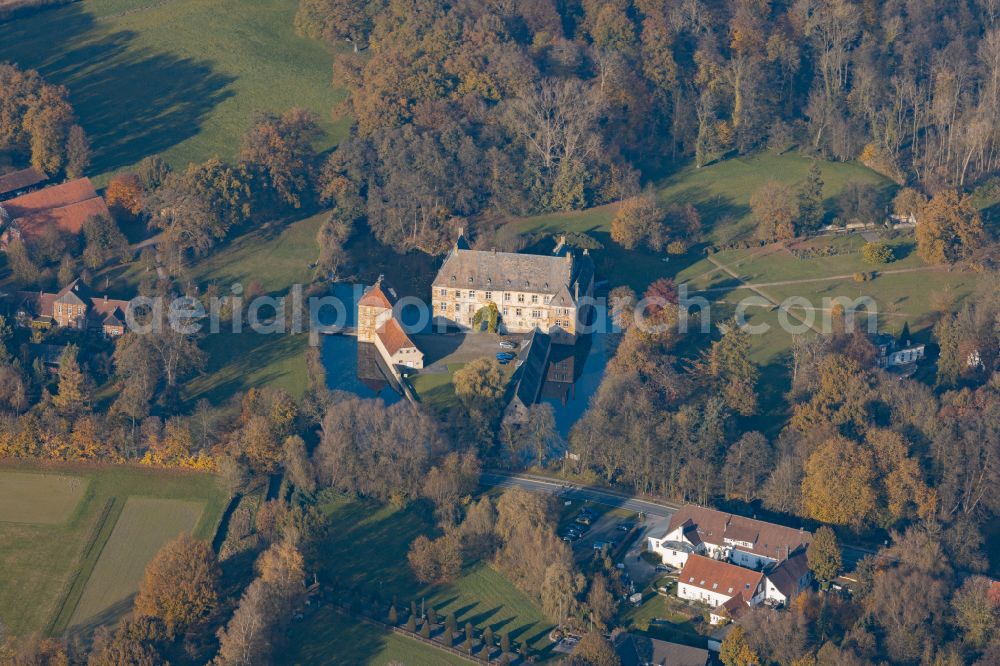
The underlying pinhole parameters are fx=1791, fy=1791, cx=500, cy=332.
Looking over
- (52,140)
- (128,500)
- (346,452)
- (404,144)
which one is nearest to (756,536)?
(346,452)

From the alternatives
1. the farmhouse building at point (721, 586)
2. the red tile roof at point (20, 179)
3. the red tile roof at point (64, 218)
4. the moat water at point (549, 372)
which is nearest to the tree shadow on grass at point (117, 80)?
the red tile roof at point (20, 179)

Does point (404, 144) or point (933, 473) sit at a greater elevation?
point (404, 144)

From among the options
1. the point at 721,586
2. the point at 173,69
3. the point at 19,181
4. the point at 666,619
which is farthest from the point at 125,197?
the point at 721,586

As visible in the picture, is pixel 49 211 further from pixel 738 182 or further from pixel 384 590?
pixel 738 182

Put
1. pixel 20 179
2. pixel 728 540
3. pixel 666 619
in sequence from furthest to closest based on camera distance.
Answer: pixel 20 179
pixel 728 540
pixel 666 619

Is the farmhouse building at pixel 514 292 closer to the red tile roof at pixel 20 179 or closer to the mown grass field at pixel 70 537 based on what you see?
the mown grass field at pixel 70 537

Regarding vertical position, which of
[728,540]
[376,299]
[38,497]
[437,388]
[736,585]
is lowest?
[38,497]

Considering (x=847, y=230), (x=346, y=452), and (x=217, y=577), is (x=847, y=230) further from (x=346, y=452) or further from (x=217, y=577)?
(x=217, y=577)

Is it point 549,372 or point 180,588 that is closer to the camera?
point 180,588
